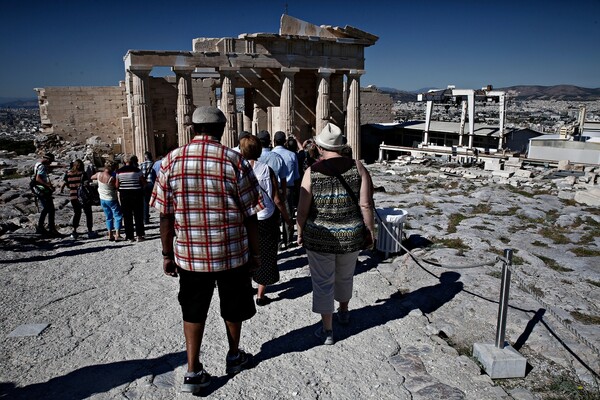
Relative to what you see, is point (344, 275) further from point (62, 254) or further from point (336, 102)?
point (336, 102)

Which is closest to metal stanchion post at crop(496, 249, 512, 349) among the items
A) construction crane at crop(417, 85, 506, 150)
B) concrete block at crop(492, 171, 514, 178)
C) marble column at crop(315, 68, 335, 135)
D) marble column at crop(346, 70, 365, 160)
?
concrete block at crop(492, 171, 514, 178)

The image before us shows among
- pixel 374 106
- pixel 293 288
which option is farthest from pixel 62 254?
pixel 374 106

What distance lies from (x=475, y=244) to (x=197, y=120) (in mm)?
5708

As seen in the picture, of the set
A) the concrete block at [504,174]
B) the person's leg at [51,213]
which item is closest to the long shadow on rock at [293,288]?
the person's leg at [51,213]

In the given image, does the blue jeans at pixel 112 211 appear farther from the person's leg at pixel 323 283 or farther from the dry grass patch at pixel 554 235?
the dry grass patch at pixel 554 235

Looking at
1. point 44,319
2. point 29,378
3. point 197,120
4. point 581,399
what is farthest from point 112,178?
point 581,399

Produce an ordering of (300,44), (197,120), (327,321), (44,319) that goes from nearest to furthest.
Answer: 1. (197,120)
2. (327,321)
3. (44,319)
4. (300,44)

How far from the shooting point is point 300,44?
2205 cm

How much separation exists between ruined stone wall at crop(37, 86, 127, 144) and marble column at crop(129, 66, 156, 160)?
18.7 feet

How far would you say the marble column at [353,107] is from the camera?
78.3 feet

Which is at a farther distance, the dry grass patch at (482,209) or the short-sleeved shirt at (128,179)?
the dry grass patch at (482,209)

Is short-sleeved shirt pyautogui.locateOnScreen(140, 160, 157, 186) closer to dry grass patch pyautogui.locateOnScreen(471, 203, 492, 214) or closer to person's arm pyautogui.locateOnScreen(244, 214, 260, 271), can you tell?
person's arm pyautogui.locateOnScreen(244, 214, 260, 271)

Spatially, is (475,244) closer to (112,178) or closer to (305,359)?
(305,359)

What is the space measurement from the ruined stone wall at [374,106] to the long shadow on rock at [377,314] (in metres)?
30.6
